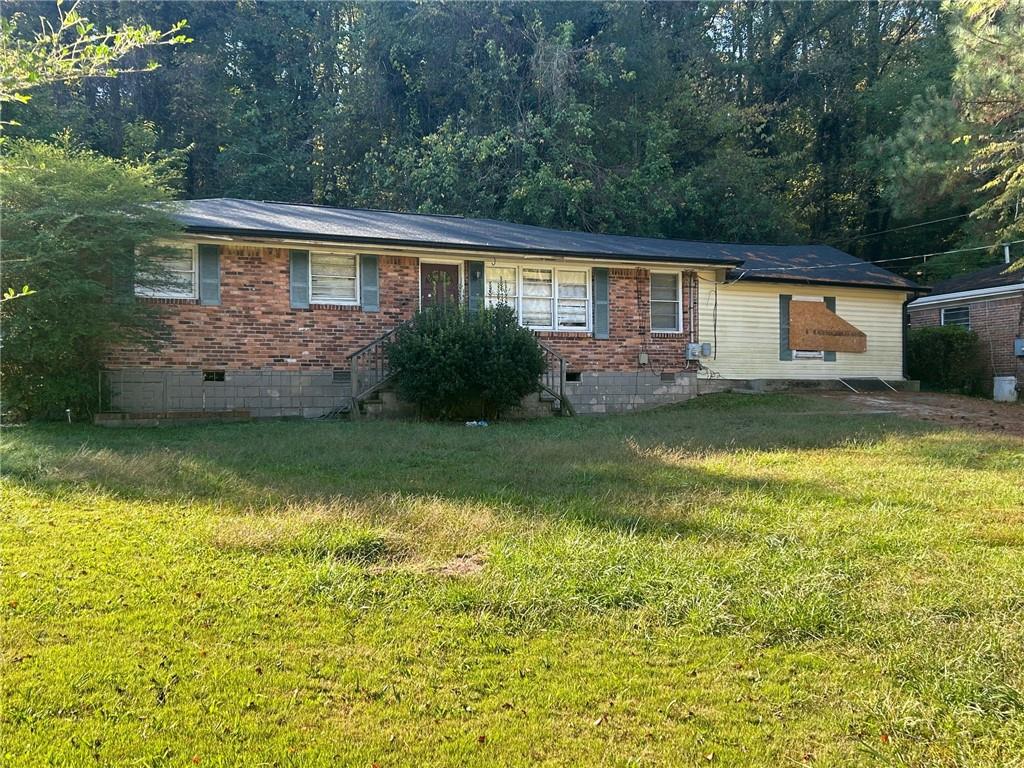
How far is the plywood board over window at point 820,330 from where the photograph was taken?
61.5 feet

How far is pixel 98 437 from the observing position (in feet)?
34.3

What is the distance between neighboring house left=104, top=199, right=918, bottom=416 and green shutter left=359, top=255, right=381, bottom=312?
27 mm

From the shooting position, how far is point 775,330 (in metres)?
18.7

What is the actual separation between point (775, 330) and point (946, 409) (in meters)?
4.43

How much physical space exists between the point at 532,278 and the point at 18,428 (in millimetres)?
9544

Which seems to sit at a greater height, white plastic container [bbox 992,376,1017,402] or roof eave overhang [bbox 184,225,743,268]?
roof eave overhang [bbox 184,225,743,268]

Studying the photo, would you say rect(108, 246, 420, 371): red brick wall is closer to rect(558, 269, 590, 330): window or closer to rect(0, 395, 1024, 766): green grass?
rect(558, 269, 590, 330): window

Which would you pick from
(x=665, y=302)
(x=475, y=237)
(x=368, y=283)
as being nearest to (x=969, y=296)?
(x=665, y=302)

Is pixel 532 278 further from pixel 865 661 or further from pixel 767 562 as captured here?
pixel 865 661

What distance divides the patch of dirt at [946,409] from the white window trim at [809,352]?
3.59ft

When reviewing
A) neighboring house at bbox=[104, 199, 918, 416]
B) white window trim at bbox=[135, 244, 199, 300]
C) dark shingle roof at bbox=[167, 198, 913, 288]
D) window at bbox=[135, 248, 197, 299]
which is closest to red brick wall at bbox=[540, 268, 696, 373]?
neighboring house at bbox=[104, 199, 918, 416]

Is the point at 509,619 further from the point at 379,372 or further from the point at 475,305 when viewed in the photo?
the point at 475,305

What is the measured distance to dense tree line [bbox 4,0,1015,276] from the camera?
80.6 ft

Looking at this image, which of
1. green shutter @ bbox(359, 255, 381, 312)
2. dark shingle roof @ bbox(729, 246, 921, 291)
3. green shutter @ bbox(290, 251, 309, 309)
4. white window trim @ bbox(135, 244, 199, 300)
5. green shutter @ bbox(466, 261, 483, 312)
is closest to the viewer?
white window trim @ bbox(135, 244, 199, 300)
